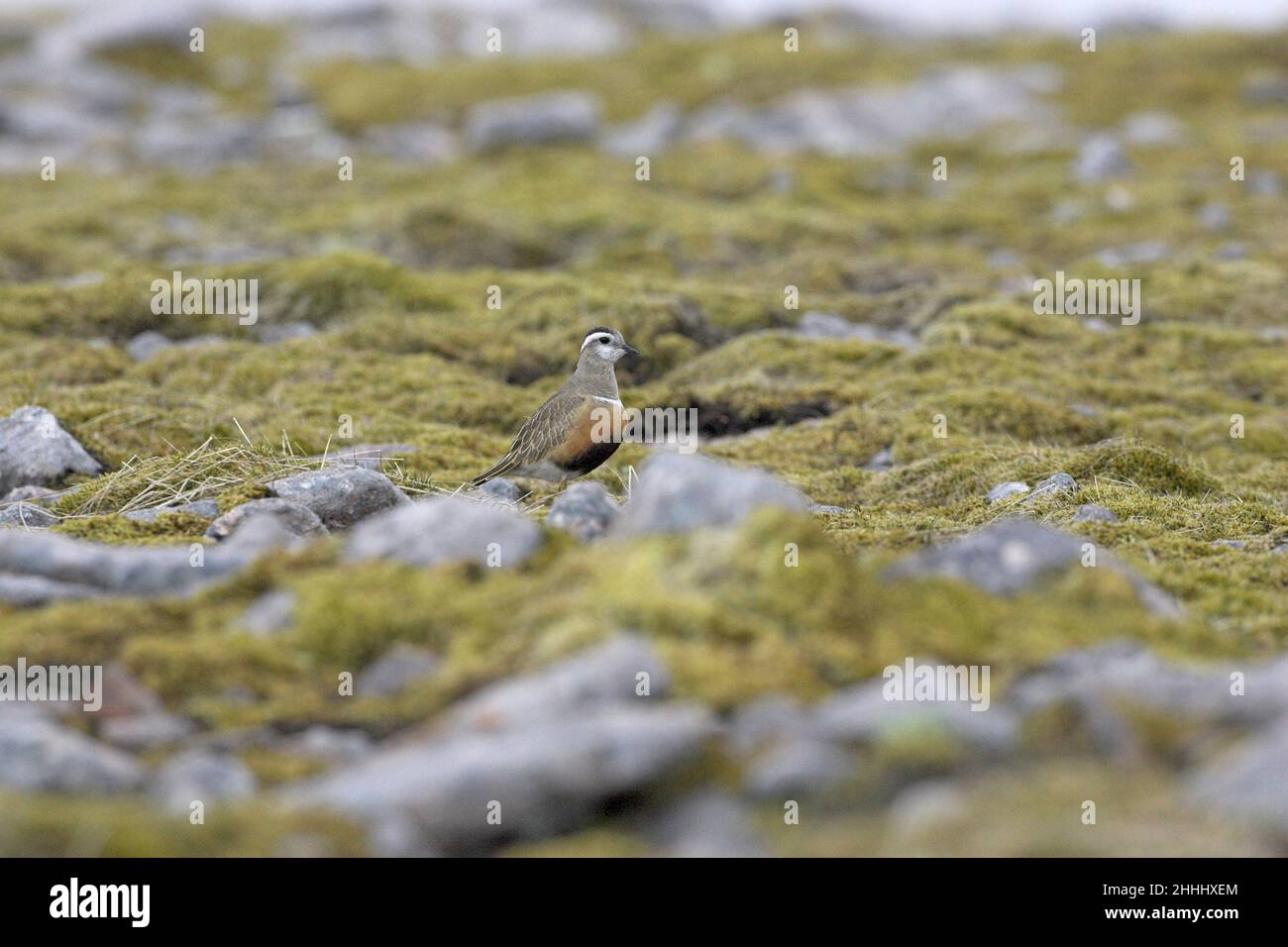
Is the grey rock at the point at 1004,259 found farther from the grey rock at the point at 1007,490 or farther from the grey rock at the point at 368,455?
the grey rock at the point at 368,455

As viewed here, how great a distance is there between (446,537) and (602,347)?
5.77m

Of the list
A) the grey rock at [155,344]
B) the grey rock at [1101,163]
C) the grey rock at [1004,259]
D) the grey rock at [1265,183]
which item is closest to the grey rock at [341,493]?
the grey rock at [155,344]

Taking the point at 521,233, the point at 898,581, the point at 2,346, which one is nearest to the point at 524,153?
the point at 521,233

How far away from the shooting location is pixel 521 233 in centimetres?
2480

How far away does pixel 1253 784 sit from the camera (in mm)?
5555

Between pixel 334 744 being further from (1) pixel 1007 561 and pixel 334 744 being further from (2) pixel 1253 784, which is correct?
(2) pixel 1253 784

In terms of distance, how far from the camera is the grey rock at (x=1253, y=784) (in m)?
5.44

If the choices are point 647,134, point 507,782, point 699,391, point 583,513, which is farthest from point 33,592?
point 647,134

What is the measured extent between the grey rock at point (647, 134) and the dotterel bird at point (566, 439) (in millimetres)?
23886

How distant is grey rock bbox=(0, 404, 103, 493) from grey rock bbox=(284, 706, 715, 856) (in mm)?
7611

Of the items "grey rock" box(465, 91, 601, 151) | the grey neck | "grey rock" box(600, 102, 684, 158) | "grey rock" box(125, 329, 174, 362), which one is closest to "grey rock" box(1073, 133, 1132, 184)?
"grey rock" box(600, 102, 684, 158)
